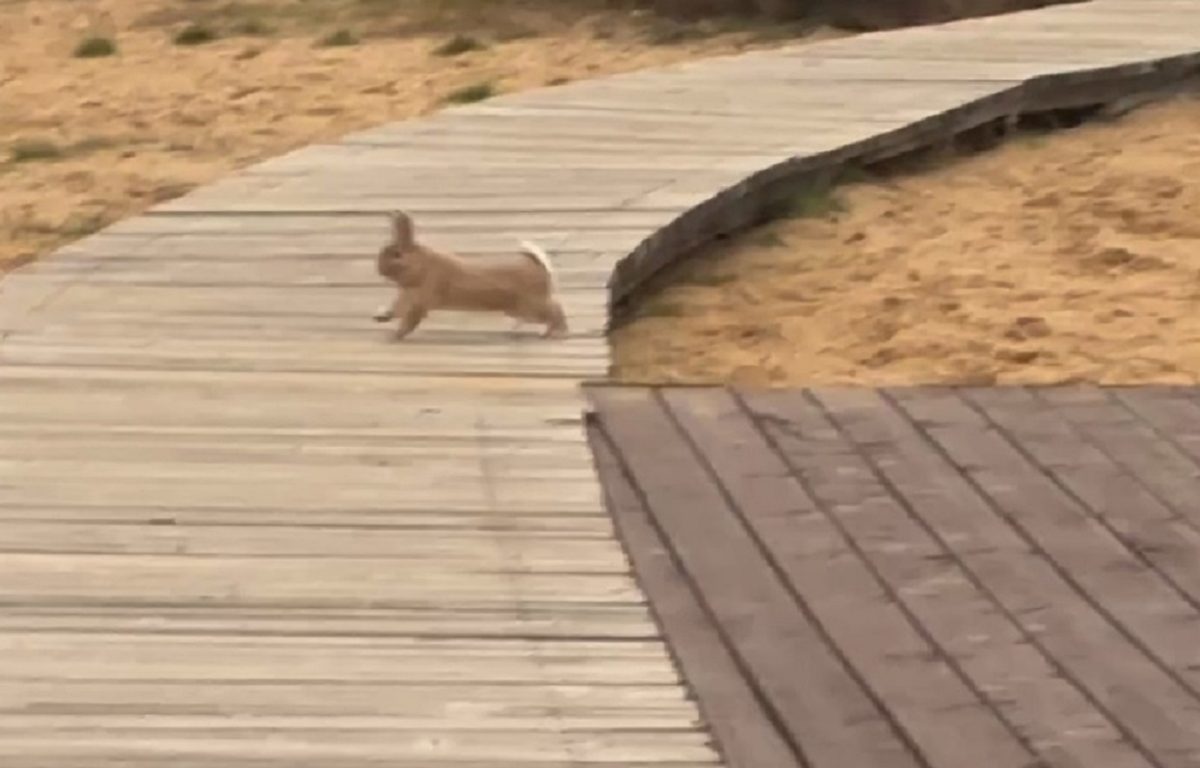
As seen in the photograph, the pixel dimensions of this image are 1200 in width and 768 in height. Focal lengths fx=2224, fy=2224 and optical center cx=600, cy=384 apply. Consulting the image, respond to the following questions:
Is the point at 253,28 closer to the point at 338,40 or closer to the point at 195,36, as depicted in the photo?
the point at 195,36

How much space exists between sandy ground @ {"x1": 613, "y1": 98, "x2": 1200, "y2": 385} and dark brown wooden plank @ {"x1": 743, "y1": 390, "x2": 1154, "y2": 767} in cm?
74

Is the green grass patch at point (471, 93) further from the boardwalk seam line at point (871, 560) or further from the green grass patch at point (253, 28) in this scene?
the boardwalk seam line at point (871, 560)

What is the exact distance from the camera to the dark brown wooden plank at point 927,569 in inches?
119

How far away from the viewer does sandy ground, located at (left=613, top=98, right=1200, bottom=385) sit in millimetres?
5387

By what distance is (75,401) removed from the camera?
14.1 ft

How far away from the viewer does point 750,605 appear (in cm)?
344

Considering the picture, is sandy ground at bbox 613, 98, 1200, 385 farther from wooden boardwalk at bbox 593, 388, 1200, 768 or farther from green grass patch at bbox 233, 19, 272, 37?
green grass patch at bbox 233, 19, 272, 37

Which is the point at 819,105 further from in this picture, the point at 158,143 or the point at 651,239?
the point at 158,143

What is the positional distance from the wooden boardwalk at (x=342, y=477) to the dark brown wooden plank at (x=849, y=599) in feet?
0.17

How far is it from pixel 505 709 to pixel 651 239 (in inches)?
114

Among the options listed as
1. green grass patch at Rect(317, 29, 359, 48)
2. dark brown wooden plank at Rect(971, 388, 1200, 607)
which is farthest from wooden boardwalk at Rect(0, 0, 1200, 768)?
green grass patch at Rect(317, 29, 359, 48)

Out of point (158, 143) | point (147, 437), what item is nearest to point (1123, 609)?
point (147, 437)

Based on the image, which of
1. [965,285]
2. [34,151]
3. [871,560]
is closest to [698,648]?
[871,560]

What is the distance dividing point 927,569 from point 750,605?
37 centimetres
